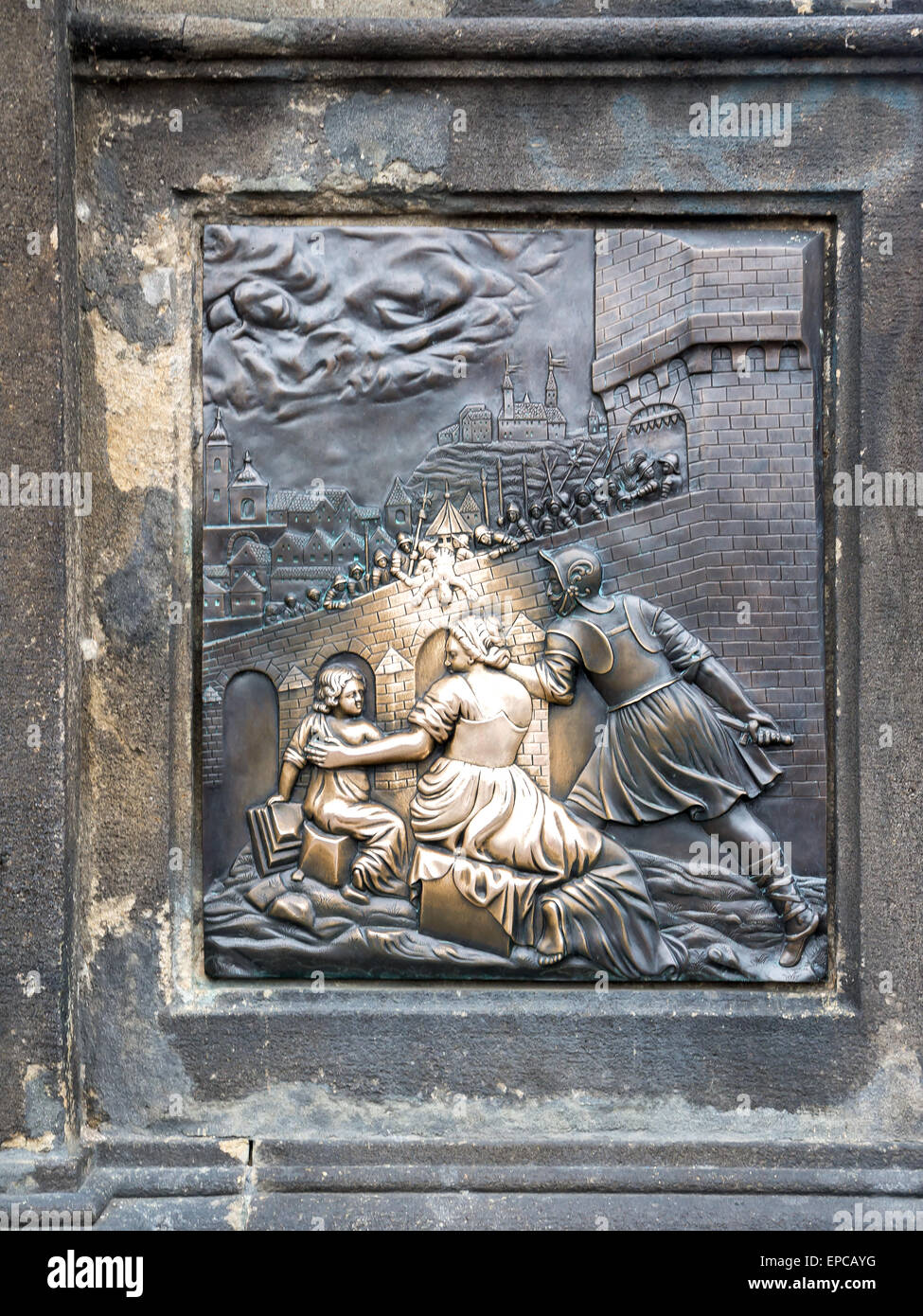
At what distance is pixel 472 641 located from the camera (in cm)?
374

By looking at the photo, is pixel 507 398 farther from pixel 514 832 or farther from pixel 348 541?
pixel 514 832

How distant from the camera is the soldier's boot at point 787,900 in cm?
373

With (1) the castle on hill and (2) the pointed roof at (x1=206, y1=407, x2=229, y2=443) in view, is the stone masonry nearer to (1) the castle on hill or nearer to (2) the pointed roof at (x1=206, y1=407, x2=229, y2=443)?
(1) the castle on hill

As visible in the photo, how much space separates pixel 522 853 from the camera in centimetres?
373

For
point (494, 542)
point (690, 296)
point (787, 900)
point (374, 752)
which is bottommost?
point (787, 900)

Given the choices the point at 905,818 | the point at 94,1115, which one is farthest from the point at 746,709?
the point at 94,1115

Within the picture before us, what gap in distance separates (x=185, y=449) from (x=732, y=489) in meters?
2.21

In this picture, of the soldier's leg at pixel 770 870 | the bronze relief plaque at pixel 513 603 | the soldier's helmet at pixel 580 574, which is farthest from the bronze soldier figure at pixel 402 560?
the soldier's leg at pixel 770 870

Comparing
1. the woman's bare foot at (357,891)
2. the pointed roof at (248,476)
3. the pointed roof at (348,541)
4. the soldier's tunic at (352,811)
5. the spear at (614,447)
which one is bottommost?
the woman's bare foot at (357,891)

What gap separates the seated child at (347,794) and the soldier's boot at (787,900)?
145 centimetres

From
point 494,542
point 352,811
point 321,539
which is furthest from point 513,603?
point 352,811

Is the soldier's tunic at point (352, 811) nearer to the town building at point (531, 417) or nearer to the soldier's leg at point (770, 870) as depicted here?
the soldier's leg at point (770, 870)

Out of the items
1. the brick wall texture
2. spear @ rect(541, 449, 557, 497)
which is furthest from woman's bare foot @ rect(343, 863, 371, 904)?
the brick wall texture

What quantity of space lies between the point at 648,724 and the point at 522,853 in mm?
720
